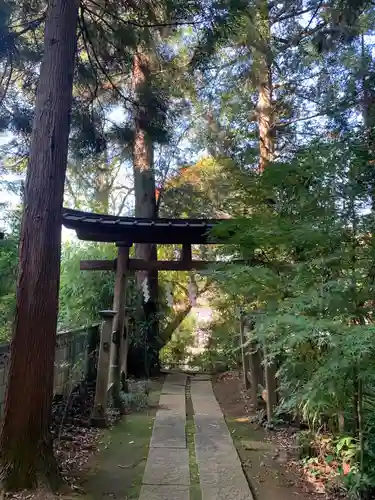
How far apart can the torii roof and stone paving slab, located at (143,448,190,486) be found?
2789mm

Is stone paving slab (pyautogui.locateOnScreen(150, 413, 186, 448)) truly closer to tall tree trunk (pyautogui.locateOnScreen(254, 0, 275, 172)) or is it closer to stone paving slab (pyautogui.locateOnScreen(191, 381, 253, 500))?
stone paving slab (pyautogui.locateOnScreen(191, 381, 253, 500))

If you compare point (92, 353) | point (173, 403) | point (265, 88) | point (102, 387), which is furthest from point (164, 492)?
point (265, 88)

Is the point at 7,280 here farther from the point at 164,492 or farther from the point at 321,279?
the point at 321,279

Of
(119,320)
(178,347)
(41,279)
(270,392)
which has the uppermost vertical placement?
(41,279)

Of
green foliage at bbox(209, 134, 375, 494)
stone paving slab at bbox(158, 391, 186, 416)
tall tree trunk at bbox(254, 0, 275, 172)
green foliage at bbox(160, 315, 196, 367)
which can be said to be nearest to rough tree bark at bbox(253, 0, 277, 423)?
tall tree trunk at bbox(254, 0, 275, 172)

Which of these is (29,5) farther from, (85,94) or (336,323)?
(336,323)

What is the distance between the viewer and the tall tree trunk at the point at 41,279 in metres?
2.96

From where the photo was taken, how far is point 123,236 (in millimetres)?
6363

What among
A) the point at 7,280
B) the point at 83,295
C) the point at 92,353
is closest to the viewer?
the point at 7,280

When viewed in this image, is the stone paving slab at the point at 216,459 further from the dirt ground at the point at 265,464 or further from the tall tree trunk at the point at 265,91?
the tall tree trunk at the point at 265,91

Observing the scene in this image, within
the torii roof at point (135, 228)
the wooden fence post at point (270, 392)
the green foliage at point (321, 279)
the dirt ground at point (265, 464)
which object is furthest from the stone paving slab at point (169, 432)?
the torii roof at point (135, 228)

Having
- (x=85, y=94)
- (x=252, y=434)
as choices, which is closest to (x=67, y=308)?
(x=85, y=94)

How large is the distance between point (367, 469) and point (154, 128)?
4.43 meters

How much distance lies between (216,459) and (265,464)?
1.40 ft
